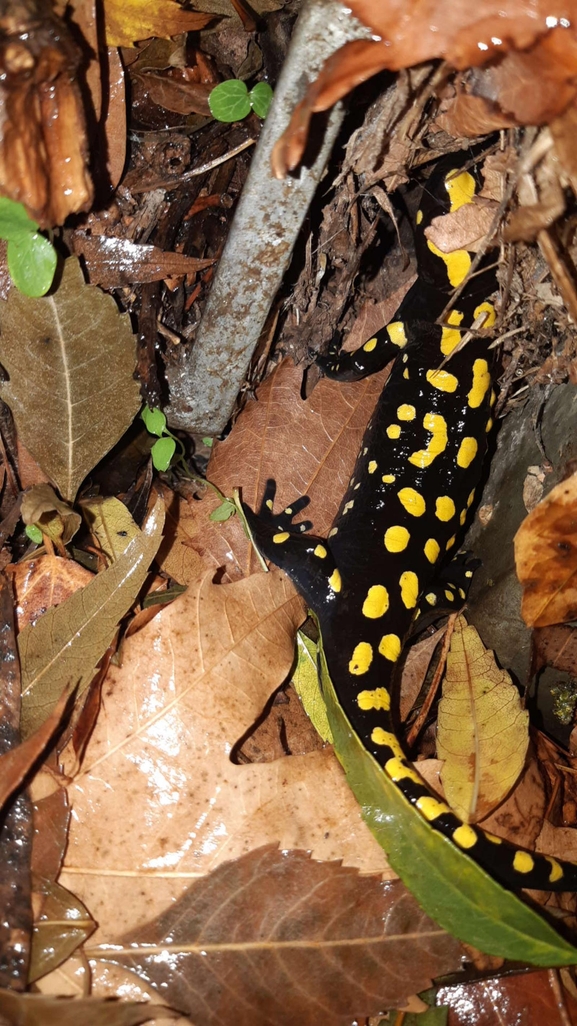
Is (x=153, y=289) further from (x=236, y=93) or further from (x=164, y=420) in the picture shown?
Result: (x=236, y=93)

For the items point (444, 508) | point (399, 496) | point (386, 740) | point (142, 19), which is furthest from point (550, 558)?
point (142, 19)

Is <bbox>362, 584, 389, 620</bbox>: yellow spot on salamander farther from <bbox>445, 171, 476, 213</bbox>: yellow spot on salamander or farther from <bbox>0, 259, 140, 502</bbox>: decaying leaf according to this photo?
<bbox>445, 171, 476, 213</bbox>: yellow spot on salamander

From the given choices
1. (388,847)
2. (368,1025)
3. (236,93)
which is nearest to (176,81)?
(236,93)

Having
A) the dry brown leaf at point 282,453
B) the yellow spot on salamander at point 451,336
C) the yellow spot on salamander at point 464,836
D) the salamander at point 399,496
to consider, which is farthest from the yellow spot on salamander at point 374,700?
the yellow spot on salamander at point 451,336

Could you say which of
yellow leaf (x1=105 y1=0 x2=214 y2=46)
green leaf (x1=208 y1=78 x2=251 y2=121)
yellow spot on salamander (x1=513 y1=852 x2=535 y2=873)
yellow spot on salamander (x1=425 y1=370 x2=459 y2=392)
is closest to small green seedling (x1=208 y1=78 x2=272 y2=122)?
green leaf (x1=208 y1=78 x2=251 y2=121)

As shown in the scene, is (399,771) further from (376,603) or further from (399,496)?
(399,496)

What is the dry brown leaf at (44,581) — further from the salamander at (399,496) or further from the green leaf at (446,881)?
the green leaf at (446,881)

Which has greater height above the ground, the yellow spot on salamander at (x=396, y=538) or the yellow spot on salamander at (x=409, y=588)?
the yellow spot on salamander at (x=396, y=538)
